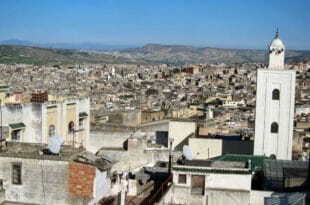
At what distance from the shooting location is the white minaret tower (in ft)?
77.5

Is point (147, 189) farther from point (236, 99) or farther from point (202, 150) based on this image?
point (236, 99)

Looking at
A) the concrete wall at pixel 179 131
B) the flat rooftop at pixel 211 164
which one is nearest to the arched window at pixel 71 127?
the flat rooftop at pixel 211 164

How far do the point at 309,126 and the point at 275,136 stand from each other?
15.4 metres

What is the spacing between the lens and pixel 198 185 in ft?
46.3

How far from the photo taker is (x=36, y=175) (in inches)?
517

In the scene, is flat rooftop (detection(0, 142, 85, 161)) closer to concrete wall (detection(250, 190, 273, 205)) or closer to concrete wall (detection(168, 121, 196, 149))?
concrete wall (detection(250, 190, 273, 205))

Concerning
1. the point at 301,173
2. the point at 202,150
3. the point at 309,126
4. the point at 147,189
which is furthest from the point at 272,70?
the point at 309,126

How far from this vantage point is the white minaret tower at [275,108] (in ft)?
77.5

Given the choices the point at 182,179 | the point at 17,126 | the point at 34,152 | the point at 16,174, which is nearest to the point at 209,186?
the point at 182,179

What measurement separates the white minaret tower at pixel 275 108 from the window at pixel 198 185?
10.4 m

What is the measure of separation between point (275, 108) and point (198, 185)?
35.3 ft

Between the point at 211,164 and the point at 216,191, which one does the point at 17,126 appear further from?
the point at 216,191

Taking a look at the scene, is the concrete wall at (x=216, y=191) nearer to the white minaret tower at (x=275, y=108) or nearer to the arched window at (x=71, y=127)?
the arched window at (x=71, y=127)

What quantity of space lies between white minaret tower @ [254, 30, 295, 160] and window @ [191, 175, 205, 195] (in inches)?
408
